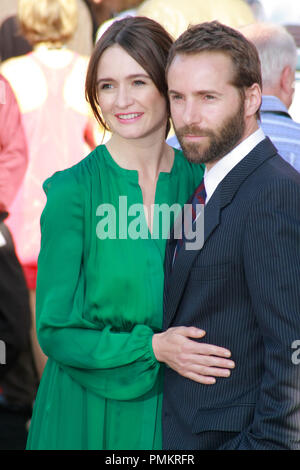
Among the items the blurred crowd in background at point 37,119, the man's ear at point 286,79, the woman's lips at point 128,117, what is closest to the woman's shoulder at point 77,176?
the woman's lips at point 128,117

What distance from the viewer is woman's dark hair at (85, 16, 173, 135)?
183 centimetres

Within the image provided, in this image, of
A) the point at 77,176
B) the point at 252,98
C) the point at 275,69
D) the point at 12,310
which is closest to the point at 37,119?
the point at 12,310

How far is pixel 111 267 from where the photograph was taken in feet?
5.78

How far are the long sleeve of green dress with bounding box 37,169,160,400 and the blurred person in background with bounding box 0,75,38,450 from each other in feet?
5.74

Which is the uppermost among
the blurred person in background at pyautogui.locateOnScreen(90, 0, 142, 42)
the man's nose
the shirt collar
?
A: the blurred person in background at pyautogui.locateOnScreen(90, 0, 142, 42)

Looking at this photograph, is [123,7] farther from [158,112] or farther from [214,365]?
[214,365]

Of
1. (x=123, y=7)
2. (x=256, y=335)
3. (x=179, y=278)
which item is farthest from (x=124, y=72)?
(x=123, y=7)

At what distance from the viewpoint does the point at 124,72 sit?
183 cm

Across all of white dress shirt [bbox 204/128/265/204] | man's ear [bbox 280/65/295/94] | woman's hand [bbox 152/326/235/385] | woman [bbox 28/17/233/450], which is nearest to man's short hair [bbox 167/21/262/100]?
white dress shirt [bbox 204/128/265/204]

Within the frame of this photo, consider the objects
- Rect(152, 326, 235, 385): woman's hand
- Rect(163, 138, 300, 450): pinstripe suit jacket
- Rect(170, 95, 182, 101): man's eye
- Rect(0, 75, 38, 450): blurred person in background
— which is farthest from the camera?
Rect(0, 75, 38, 450): blurred person in background

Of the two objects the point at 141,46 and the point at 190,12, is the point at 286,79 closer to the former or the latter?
the point at 190,12

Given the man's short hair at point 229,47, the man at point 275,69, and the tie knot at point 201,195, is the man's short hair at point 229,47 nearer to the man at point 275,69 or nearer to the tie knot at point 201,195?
the tie knot at point 201,195

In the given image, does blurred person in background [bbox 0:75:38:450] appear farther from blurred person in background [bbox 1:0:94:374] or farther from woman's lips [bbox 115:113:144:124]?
woman's lips [bbox 115:113:144:124]

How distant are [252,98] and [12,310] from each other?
7.62ft
